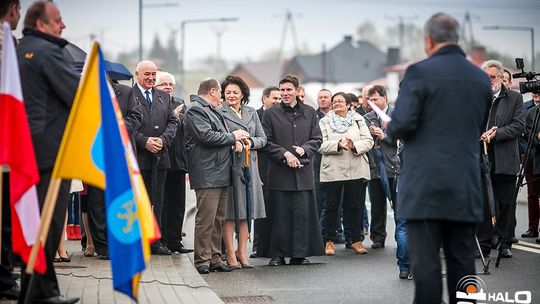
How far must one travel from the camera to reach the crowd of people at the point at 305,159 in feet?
24.1

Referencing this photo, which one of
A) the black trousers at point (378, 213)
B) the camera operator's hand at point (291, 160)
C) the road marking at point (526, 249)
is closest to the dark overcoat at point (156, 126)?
the camera operator's hand at point (291, 160)

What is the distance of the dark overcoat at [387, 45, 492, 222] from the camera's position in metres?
7.28

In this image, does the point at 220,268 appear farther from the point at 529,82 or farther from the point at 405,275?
the point at 529,82

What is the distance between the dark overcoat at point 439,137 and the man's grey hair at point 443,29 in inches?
7.2

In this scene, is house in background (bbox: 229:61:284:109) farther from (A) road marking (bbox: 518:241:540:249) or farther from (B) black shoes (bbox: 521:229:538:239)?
(A) road marking (bbox: 518:241:540:249)

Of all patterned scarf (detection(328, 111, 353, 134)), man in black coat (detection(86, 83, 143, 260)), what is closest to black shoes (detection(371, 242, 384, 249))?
patterned scarf (detection(328, 111, 353, 134))

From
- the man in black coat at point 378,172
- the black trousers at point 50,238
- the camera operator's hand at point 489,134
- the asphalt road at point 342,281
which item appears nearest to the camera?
the black trousers at point 50,238

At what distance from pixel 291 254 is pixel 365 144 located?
223cm

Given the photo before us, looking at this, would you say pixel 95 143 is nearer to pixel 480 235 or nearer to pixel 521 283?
pixel 521 283

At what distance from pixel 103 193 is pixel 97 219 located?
345 mm

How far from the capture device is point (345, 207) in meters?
15.2

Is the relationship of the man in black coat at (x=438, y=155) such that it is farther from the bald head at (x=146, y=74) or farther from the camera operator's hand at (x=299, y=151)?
the bald head at (x=146, y=74)

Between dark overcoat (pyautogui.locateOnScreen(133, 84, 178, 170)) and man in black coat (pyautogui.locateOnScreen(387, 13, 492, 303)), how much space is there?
21.1ft

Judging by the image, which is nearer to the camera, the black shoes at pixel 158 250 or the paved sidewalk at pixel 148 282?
the paved sidewalk at pixel 148 282
